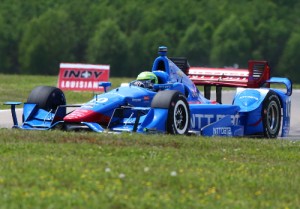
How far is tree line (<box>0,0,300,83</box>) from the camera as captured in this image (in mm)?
60562

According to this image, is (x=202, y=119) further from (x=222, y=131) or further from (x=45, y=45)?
(x=45, y=45)

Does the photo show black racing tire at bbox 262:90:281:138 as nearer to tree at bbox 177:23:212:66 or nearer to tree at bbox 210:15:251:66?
tree at bbox 210:15:251:66

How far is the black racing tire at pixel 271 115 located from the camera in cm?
1695

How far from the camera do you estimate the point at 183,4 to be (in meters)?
68.1

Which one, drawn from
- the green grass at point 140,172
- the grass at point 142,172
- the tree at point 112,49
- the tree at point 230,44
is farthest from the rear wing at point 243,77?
the tree at point 112,49

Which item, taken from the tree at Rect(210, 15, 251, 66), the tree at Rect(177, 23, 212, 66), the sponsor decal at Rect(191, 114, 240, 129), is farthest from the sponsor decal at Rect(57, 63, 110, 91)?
the tree at Rect(177, 23, 212, 66)

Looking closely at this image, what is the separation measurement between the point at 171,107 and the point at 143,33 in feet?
168

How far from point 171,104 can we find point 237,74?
4.08 meters


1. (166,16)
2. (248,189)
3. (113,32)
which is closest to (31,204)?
(248,189)

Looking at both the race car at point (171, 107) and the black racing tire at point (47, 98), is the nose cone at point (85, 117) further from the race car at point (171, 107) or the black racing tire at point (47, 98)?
the black racing tire at point (47, 98)

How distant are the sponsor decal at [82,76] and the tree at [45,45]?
1216 inches

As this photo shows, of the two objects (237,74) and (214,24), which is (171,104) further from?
(214,24)

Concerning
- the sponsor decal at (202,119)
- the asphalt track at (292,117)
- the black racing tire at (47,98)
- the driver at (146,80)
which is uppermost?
the driver at (146,80)

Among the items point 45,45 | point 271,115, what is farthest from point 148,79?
point 45,45
